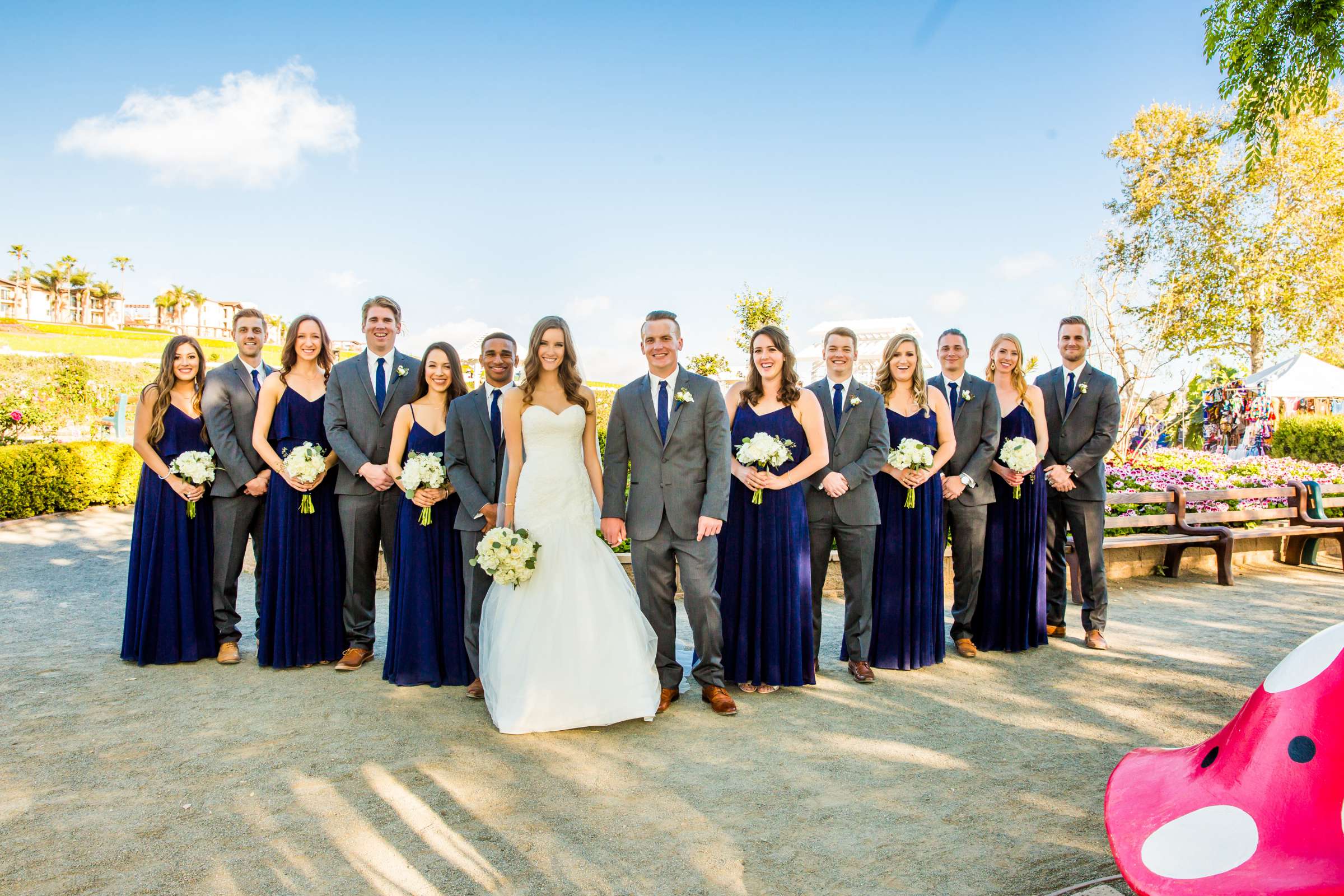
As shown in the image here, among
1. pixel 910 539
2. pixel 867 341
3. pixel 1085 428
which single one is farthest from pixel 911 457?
pixel 867 341

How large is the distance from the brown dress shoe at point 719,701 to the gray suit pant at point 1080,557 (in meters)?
3.20

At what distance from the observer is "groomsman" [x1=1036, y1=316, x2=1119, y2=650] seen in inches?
265

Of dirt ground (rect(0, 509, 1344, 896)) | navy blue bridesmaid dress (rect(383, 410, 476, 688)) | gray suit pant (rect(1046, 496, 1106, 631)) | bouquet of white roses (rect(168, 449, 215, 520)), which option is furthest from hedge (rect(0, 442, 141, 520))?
gray suit pant (rect(1046, 496, 1106, 631))

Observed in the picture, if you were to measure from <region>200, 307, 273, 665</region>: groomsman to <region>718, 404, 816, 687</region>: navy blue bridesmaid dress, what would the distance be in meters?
3.41

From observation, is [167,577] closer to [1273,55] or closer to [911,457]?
[911,457]

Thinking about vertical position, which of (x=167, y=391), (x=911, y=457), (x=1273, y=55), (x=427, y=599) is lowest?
(x=427, y=599)

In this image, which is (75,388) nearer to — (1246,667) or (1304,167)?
(1246,667)

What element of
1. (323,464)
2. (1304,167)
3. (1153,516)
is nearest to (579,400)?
(323,464)

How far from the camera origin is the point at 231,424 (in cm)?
614

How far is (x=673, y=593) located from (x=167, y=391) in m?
4.12

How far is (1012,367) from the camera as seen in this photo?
6.77 m

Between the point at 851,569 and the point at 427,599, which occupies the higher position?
the point at 851,569

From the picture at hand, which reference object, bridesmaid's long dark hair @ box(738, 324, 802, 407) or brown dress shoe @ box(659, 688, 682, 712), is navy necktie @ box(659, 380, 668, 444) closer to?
bridesmaid's long dark hair @ box(738, 324, 802, 407)

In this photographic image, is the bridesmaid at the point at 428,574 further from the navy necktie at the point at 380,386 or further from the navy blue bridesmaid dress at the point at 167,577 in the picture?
the navy blue bridesmaid dress at the point at 167,577
